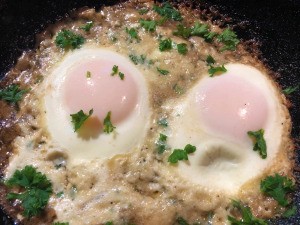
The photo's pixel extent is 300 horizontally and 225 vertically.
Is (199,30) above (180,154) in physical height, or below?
above

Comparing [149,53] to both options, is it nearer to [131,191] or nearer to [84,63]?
[84,63]

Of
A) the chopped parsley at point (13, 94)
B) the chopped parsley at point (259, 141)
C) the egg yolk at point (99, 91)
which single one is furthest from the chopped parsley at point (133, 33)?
the chopped parsley at point (259, 141)

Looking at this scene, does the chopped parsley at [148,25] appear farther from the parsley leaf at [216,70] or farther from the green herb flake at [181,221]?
the green herb flake at [181,221]

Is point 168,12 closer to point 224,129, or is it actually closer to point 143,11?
point 143,11

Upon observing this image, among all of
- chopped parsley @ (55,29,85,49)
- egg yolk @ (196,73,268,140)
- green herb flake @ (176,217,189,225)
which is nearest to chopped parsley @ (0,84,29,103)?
chopped parsley @ (55,29,85,49)

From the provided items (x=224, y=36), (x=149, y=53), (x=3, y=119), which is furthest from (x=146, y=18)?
(x=3, y=119)

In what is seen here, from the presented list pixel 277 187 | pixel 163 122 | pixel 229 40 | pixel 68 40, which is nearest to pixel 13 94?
pixel 68 40
